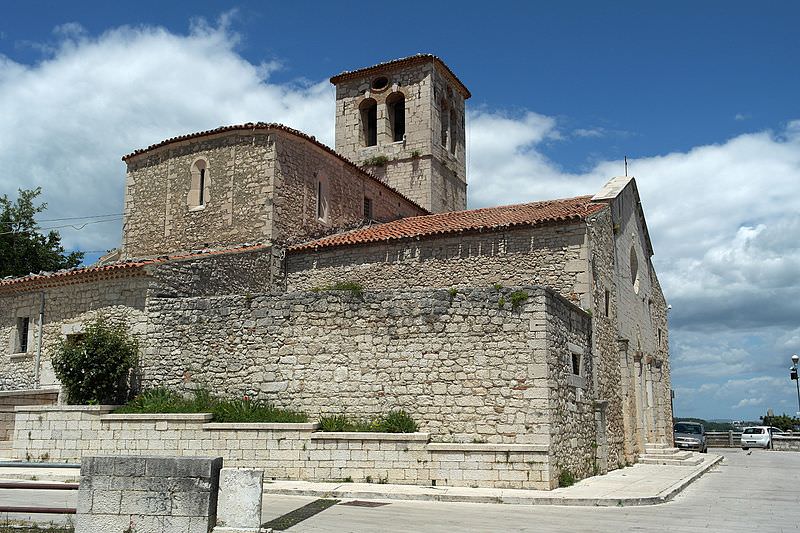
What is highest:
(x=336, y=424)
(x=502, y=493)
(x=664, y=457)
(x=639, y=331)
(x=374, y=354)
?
(x=639, y=331)

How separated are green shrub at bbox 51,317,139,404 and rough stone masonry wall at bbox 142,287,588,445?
593 mm

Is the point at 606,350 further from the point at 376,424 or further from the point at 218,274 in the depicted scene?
the point at 218,274

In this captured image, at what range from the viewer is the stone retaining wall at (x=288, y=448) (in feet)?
47.1

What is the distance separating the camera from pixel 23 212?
36500 millimetres

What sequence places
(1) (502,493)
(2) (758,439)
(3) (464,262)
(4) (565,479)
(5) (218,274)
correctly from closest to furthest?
(1) (502,493) < (4) (565,479) < (5) (218,274) < (3) (464,262) < (2) (758,439)

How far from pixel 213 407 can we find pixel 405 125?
19.2 metres

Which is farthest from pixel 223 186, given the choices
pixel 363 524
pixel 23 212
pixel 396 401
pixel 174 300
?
pixel 23 212

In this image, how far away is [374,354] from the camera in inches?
635

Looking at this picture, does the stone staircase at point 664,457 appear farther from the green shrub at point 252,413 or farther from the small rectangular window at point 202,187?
the small rectangular window at point 202,187

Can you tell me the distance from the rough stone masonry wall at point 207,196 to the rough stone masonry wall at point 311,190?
0.48 metres

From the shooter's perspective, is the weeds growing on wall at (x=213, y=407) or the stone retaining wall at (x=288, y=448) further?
the weeds growing on wall at (x=213, y=407)

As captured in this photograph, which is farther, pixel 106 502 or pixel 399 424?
pixel 399 424

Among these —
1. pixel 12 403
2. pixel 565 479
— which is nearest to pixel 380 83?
pixel 12 403

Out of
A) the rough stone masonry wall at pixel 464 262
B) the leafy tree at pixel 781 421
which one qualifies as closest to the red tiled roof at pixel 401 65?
the rough stone masonry wall at pixel 464 262
